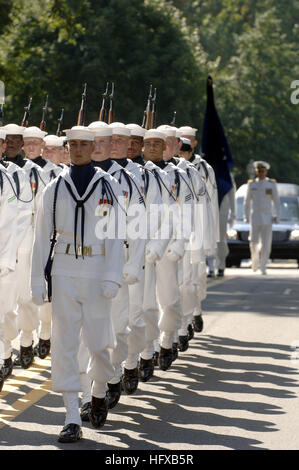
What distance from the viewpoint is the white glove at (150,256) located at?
11.7m

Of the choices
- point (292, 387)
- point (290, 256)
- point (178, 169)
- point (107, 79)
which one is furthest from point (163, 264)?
point (107, 79)

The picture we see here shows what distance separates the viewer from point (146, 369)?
1196 cm

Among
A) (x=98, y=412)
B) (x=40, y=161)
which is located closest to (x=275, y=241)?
(x=40, y=161)

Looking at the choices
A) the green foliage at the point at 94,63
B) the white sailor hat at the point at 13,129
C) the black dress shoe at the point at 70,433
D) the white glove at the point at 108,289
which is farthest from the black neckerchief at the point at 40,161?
the green foliage at the point at 94,63

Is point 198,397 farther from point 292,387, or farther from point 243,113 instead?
point 243,113

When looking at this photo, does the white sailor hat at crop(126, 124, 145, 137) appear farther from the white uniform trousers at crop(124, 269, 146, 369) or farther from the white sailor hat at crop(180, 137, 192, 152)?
the white sailor hat at crop(180, 137, 192, 152)

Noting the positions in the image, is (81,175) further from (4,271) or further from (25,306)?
(25,306)

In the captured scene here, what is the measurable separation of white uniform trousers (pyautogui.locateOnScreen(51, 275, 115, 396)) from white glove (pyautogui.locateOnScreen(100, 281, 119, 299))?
0.15ft

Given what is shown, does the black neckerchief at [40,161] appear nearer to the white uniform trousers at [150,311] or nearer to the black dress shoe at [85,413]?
the white uniform trousers at [150,311]

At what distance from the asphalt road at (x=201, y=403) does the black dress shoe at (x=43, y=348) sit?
0.15 metres

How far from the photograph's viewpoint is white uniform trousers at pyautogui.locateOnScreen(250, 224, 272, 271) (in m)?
28.8

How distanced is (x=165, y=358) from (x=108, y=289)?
3.75 m

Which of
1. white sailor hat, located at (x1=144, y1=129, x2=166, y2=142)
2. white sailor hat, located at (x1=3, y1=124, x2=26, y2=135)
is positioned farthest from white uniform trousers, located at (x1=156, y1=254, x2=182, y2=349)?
white sailor hat, located at (x1=3, y1=124, x2=26, y2=135)

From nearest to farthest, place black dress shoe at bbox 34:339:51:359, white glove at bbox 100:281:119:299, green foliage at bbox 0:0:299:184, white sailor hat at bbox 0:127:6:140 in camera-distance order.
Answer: white glove at bbox 100:281:119:299 < white sailor hat at bbox 0:127:6:140 < black dress shoe at bbox 34:339:51:359 < green foliage at bbox 0:0:299:184
